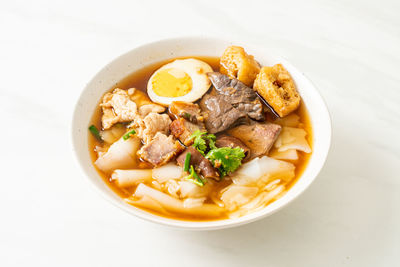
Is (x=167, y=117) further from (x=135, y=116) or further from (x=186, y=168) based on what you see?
(x=186, y=168)

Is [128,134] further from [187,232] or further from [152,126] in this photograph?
[187,232]

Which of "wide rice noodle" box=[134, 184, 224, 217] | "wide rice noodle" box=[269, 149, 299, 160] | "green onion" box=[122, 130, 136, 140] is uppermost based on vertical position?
"green onion" box=[122, 130, 136, 140]

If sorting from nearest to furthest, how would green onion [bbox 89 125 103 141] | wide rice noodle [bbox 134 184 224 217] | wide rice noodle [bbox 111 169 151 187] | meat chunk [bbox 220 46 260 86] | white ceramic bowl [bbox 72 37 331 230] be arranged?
white ceramic bowl [bbox 72 37 331 230]
wide rice noodle [bbox 134 184 224 217]
wide rice noodle [bbox 111 169 151 187]
green onion [bbox 89 125 103 141]
meat chunk [bbox 220 46 260 86]

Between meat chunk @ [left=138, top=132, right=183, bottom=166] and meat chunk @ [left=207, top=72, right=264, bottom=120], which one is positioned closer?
meat chunk @ [left=138, top=132, right=183, bottom=166]

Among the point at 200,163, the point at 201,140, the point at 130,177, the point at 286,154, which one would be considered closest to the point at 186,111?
the point at 201,140

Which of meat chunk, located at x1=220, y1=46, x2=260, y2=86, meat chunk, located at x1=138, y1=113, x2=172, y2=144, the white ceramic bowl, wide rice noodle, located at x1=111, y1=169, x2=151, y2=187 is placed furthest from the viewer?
meat chunk, located at x1=220, y1=46, x2=260, y2=86

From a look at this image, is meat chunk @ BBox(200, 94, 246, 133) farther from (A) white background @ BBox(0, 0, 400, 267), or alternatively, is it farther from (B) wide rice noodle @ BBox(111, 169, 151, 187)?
(A) white background @ BBox(0, 0, 400, 267)

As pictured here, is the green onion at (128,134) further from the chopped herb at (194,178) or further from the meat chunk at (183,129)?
the chopped herb at (194,178)

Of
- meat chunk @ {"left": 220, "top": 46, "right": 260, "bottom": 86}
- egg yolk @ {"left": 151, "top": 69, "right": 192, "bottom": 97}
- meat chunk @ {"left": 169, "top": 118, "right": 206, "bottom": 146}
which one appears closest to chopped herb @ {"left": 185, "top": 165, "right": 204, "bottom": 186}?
meat chunk @ {"left": 169, "top": 118, "right": 206, "bottom": 146}
